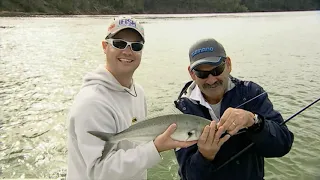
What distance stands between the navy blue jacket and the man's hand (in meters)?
0.21

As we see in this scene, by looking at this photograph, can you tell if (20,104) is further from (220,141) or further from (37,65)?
(220,141)

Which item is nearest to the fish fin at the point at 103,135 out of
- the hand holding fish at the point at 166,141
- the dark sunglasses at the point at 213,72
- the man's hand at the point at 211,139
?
the hand holding fish at the point at 166,141

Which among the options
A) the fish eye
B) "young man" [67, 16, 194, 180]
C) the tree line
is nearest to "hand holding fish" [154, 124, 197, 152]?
"young man" [67, 16, 194, 180]

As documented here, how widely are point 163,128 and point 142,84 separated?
41.1 feet

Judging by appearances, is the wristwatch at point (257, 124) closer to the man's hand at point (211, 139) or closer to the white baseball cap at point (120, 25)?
the man's hand at point (211, 139)

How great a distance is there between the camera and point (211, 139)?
2852 millimetres

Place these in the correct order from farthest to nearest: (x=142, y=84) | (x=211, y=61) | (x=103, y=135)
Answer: (x=142, y=84) < (x=211, y=61) < (x=103, y=135)

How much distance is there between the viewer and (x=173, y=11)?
114m

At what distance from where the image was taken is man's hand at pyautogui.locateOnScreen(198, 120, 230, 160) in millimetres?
2799

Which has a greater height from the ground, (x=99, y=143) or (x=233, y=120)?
(x=233, y=120)

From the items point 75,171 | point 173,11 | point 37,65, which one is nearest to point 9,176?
point 75,171

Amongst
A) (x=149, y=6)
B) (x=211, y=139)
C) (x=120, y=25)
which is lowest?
(x=149, y=6)

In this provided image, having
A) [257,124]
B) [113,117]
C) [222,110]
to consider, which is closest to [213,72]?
[222,110]

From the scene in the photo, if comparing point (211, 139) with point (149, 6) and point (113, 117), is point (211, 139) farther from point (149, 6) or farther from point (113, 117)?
point (149, 6)
